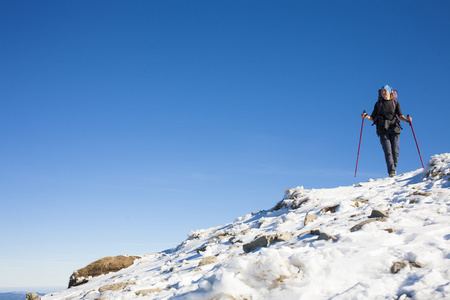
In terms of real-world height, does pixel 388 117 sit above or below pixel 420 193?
above

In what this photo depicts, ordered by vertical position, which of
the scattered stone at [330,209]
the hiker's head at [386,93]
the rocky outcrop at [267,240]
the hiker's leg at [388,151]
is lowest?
the rocky outcrop at [267,240]

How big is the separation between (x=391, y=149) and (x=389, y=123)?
0.99 meters

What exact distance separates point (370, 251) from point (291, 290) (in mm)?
1333

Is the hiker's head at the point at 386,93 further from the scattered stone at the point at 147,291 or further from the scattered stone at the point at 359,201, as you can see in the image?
the scattered stone at the point at 147,291

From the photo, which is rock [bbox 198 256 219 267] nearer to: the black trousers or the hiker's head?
the black trousers

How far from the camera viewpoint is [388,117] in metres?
12.3

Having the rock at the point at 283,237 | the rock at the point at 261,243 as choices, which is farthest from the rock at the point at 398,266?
the rock at the point at 261,243

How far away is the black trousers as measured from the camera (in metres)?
12.1

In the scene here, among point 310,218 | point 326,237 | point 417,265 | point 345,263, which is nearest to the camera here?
point 417,265

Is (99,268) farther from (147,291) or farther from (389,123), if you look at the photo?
(389,123)

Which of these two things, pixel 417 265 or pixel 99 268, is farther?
pixel 99 268

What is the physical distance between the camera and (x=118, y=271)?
35.6 ft

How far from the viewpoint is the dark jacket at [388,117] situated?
12.2 m

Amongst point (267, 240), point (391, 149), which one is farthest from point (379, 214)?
point (391, 149)
